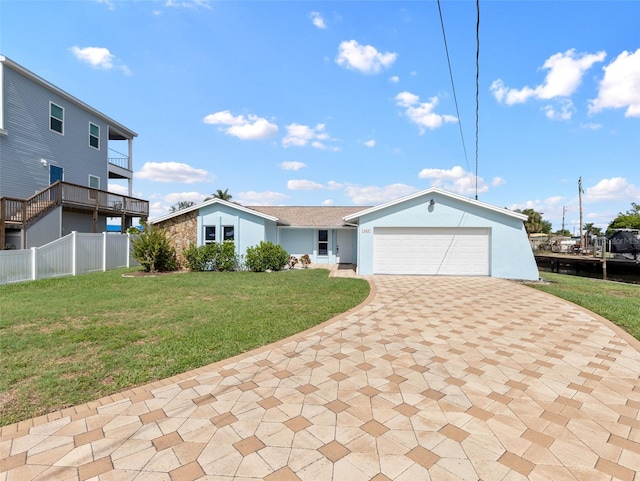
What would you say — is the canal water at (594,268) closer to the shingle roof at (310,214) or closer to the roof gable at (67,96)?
the shingle roof at (310,214)

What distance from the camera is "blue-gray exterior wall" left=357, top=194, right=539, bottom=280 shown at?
13.4m

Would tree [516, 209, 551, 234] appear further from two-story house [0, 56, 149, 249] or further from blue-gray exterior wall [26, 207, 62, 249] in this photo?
blue-gray exterior wall [26, 207, 62, 249]

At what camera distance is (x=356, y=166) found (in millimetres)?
20188

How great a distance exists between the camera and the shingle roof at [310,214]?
19.2 meters

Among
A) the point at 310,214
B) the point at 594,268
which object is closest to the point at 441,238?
the point at 310,214

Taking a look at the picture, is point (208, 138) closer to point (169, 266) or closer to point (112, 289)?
point (169, 266)

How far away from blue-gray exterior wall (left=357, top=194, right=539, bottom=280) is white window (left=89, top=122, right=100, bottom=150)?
58.7ft

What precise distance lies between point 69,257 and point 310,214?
13145mm

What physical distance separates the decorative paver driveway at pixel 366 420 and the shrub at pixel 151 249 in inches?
469

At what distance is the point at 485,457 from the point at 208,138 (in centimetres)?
1814

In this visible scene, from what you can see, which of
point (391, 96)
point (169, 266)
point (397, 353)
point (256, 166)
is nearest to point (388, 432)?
point (397, 353)

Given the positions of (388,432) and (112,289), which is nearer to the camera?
(388,432)

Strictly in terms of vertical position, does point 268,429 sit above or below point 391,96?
below

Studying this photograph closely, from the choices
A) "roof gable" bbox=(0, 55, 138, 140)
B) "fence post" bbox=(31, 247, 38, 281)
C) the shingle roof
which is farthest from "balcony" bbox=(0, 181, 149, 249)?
the shingle roof
